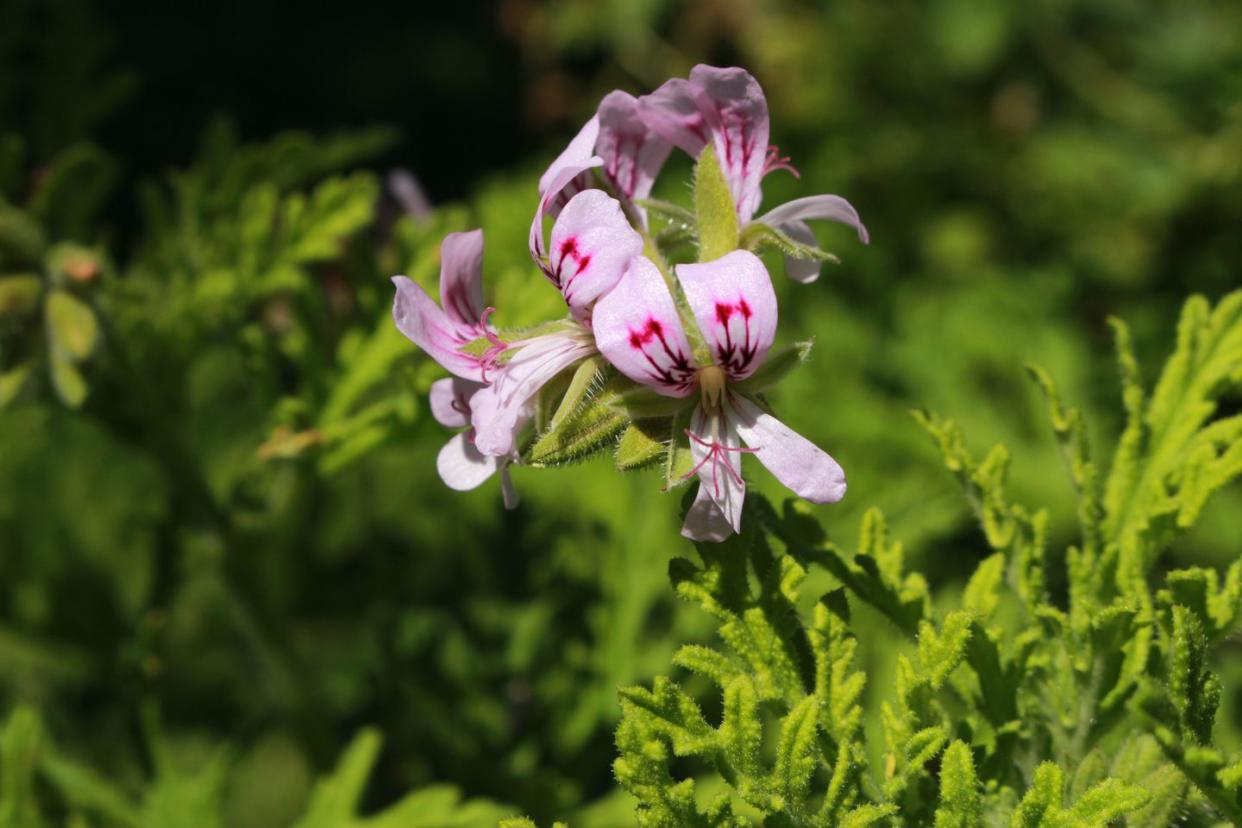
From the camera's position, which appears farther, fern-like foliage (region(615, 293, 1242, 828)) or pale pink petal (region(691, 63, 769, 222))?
pale pink petal (region(691, 63, 769, 222))

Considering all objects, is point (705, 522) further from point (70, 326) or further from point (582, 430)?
point (70, 326)

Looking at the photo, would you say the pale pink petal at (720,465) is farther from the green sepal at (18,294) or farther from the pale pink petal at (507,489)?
the green sepal at (18,294)

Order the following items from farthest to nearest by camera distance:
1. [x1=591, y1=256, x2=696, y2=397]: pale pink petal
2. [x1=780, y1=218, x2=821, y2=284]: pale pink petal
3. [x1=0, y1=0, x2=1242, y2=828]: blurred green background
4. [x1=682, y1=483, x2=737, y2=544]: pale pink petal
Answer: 1. [x1=0, y1=0, x2=1242, y2=828]: blurred green background
2. [x1=780, y1=218, x2=821, y2=284]: pale pink petal
3. [x1=682, y1=483, x2=737, y2=544]: pale pink petal
4. [x1=591, y1=256, x2=696, y2=397]: pale pink petal

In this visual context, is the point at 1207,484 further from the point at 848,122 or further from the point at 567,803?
the point at 848,122

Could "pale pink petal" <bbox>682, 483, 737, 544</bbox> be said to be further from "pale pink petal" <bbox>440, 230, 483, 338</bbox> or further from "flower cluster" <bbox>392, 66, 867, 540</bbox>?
"pale pink petal" <bbox>440, 230, 483, 338</bbox>

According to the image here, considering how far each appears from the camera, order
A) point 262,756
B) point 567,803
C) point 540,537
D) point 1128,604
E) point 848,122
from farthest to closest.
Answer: point 848,122
point 262,756
point 540,537
point 567,803
point 1128,604

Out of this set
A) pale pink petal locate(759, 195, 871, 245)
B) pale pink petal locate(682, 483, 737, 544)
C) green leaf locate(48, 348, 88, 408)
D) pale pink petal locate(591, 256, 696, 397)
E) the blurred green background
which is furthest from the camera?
the blurred green background

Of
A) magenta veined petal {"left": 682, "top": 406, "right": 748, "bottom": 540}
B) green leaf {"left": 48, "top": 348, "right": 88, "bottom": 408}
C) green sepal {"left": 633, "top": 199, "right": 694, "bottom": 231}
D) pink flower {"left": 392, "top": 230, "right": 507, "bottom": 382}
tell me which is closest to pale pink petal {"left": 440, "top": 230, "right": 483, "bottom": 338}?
pink flower {"left": 392, "top": 230, "right": 507, "bottom": 382}

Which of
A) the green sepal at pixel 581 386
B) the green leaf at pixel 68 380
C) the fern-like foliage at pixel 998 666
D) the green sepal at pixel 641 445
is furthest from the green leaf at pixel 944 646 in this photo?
the green leaf at pixel 68 380

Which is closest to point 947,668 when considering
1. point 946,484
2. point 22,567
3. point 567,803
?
point 567,803
